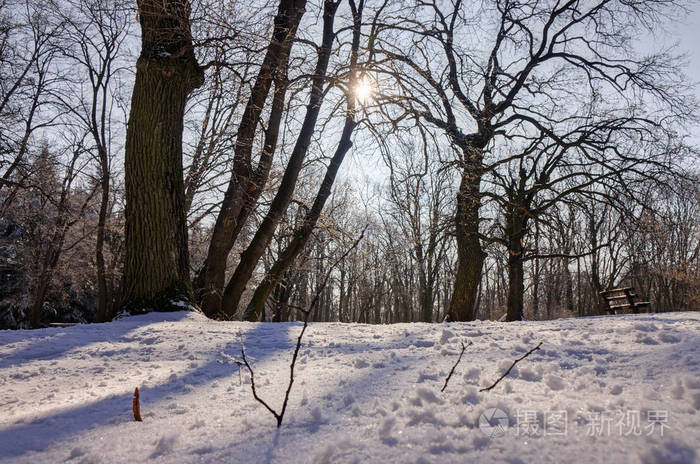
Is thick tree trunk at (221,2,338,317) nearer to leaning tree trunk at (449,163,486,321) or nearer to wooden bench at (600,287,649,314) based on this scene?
leaning tree trunk at (449,163,486,321)

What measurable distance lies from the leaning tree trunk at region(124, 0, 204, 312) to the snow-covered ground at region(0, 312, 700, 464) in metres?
1.76

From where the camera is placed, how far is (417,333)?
3148 millimetres

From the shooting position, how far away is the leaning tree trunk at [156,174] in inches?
172

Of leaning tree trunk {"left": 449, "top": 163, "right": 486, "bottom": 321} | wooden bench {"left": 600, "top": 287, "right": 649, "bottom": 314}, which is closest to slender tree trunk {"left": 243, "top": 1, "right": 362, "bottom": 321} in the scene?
leaning tree trunk {"left": 449, "top": 163, "right": 486, "bottom": 321}

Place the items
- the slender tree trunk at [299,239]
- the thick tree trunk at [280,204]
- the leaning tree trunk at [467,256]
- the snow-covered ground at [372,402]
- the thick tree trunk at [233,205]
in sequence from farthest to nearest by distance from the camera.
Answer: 1. the leaning tree trunk at [467,256]
2. the slender tree trunk at [299,239]
3. the thick tree trunk at [280,204]
4. the thick tree trunk at [233,205]
5. the snow-covered ground at [372,402]

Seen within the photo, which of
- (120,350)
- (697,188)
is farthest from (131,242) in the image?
(697,188)

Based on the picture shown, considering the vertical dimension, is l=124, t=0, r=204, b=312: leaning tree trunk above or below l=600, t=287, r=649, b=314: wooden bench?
above

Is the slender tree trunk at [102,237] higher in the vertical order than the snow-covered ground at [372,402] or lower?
higher

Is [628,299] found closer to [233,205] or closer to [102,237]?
[233,205]

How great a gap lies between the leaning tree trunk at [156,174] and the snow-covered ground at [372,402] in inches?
69.3

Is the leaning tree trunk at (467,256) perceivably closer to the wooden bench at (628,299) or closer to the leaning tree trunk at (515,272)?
the leaning tree trunk at (515,272)

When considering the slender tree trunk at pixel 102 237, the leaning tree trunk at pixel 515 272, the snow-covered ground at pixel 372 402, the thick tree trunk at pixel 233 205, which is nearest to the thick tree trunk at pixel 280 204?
the thick tree trunk at pixel 233 205

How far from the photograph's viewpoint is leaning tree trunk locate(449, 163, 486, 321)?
8453 mm

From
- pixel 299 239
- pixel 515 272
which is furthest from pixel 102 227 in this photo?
pixel 515 272
